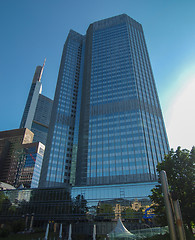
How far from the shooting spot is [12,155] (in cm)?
18638

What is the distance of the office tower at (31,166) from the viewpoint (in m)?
166

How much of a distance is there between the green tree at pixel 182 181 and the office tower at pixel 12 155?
556 ft

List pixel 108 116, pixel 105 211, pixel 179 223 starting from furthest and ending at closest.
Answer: pixel 108 116
pixel 105 211
pixel 179 223

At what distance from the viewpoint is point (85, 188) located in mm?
59719

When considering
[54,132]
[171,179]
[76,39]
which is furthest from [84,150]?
[76,39]

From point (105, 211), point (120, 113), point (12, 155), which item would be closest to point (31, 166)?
point (12, 155)

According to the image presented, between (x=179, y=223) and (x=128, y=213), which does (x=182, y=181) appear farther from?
(x=128, y=213)

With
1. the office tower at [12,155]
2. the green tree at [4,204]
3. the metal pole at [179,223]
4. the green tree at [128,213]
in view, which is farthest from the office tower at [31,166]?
the metal pole at [179,223]

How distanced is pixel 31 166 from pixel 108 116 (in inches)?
4354

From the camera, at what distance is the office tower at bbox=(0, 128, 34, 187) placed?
173750 mm

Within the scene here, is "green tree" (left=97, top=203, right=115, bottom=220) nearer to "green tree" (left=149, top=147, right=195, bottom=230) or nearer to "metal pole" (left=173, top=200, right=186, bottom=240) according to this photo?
"green tree" (left=149, top=147, right=195, bottom=230)

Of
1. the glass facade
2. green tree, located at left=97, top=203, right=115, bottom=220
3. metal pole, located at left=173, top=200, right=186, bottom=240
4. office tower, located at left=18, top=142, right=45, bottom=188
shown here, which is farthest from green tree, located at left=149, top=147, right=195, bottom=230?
office tower, located at left=18, top=142, right=45, bottom=188

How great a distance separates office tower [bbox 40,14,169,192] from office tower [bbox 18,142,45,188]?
7633 centimetres

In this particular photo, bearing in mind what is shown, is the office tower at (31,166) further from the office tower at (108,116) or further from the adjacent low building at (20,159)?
the office tower at (108,116)
